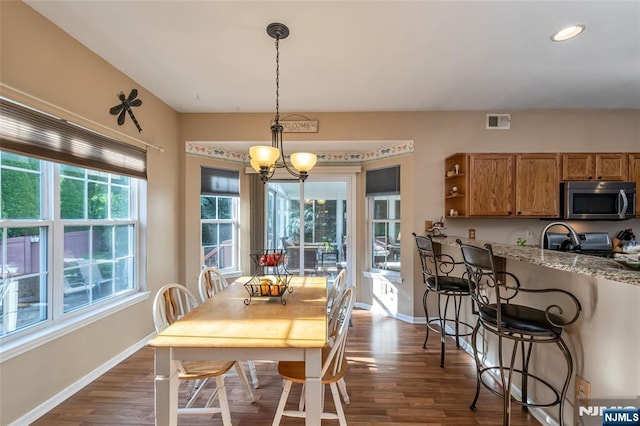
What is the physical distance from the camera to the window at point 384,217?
395 centimetres

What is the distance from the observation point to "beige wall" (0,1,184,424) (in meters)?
1.80

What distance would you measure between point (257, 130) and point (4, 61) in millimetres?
2301

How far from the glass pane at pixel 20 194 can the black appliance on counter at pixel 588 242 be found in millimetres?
4895

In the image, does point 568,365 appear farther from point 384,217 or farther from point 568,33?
point 384,217

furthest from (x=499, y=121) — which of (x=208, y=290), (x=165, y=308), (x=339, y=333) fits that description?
(x=165, y=308)

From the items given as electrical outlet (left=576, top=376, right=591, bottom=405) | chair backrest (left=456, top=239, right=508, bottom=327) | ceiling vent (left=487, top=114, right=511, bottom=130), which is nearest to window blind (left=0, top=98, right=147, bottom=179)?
chair backrest (left=456, top=239, right=508, bottom=327)

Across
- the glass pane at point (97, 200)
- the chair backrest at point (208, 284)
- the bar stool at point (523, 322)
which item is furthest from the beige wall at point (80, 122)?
the bar stool at point (523, 322)

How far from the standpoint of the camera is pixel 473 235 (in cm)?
A: 366

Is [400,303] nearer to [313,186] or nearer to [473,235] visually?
[473,235]

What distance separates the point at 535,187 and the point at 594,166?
2.42 ft

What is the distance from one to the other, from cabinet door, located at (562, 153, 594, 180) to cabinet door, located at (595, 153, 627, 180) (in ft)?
0.28

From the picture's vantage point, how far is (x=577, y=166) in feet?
11.3

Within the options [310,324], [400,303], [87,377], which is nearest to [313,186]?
[400,303]

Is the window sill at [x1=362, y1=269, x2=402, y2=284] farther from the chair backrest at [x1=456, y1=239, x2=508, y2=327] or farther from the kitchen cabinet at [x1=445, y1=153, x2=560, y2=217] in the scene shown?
the chair backrest at [x1=456, y1=239, x2=508, y2=327]
